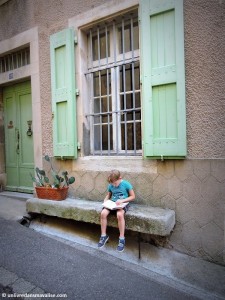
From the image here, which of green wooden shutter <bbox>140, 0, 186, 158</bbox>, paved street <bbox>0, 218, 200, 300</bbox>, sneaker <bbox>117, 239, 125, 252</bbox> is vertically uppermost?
green wooden shutter <bbox>140, 0, 186, 158</bbox>

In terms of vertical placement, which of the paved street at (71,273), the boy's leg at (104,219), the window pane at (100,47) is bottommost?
the paved street at (71,273)

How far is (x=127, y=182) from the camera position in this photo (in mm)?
3199

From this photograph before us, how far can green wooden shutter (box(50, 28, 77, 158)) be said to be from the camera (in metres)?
3.76

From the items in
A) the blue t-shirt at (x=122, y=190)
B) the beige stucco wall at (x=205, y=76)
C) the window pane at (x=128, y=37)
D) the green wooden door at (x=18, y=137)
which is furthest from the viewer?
the green wooden door at (x=18, y=137)

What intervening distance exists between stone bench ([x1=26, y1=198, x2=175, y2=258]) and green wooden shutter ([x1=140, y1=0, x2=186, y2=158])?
71 centimetres

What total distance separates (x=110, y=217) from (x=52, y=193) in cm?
107

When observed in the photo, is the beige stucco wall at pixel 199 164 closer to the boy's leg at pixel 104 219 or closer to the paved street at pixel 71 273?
the boy's leg at pixel 104 219

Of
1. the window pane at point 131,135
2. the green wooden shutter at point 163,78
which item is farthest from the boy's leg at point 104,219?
the window pane at point 131,135

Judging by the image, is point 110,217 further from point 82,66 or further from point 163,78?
point 82,66

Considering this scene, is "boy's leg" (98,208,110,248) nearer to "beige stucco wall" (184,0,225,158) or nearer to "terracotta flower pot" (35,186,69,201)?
"terracotta flower pot" (35,186,69,201)

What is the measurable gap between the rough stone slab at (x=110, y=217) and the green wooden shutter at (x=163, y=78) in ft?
2.32

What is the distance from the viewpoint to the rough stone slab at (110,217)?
2.78 meters

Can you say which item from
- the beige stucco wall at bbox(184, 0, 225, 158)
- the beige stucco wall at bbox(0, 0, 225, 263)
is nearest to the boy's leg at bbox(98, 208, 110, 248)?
the beige stucco wall at bbox(0, 0, 225, 263)

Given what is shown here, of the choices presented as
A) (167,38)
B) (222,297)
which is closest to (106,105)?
(167,38)
